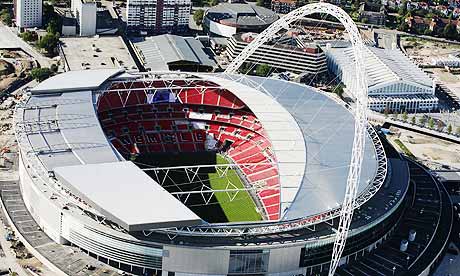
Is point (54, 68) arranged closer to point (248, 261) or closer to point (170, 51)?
point (170, 51)

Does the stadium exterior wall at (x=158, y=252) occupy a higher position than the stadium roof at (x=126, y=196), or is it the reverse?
the stadium roof at (x=126, y=196)

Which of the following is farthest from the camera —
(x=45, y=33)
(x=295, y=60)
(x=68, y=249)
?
(x=45, y=33)

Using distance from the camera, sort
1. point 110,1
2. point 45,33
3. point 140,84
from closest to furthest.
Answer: point 140,84
point 45,33
point 110,1

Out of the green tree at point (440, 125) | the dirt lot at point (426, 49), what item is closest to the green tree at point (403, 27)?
the dirt lot at point (426, 49)

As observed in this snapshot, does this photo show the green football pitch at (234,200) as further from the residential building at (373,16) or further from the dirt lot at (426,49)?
the residential building at (373,16)

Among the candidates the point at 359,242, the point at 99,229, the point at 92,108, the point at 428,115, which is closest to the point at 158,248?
the point at 99,229

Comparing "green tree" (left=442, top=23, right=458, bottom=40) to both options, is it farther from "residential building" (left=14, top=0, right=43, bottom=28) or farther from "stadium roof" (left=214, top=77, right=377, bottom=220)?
"residential building" (left=14, top=0, right=43, bottom=28)

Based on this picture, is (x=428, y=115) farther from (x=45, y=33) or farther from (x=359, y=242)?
(x=45, y=33)
